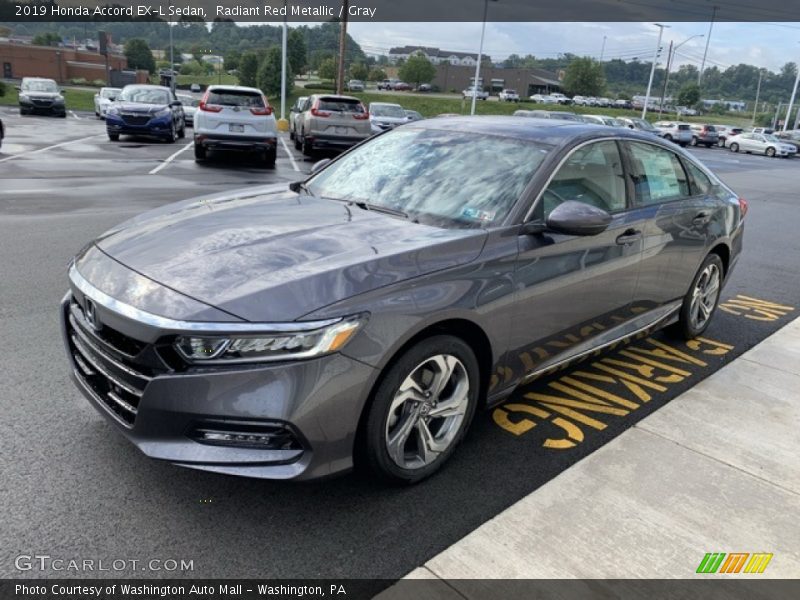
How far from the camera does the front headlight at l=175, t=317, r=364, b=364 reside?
2.43 m

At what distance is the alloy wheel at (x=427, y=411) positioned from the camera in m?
2.87

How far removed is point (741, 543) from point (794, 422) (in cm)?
157

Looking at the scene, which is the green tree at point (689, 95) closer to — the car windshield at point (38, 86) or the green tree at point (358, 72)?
the green tree at point (358, 72)

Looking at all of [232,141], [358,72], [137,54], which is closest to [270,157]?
[232,141]

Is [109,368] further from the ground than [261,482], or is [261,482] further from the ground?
[109,368]

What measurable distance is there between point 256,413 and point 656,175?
333 centimetres

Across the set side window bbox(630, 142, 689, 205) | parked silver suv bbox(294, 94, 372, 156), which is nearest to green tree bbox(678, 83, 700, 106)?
parked silver suv bbox(294, 94, 372, 156)

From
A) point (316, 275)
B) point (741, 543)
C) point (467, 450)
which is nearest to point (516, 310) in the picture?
point (467, 450)

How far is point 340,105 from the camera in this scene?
18.4m

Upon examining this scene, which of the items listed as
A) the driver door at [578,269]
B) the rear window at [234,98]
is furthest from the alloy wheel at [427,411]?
the rear window at [234,98]

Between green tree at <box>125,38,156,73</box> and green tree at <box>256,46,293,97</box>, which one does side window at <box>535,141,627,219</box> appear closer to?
green tree at <box>256,46,293,97</box>

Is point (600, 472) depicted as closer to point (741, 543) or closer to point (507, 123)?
point (741, 543)

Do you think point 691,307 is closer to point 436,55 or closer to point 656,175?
point 656,175

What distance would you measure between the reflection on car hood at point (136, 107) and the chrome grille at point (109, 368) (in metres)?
18.0
